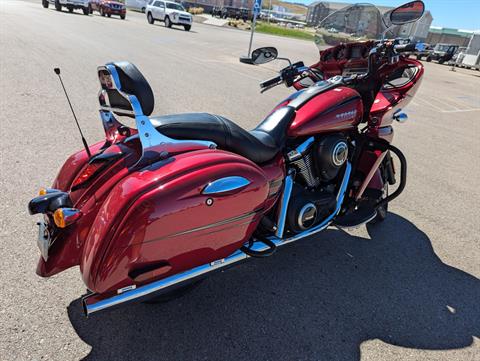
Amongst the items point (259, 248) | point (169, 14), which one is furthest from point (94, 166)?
point (169, 14)

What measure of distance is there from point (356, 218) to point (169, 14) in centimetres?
2585

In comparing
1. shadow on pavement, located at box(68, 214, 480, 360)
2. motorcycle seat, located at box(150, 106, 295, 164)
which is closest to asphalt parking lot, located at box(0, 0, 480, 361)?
shadow on pavement, located at box(68, 214, 480, 360)

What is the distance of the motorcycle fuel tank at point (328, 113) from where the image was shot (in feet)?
8.11

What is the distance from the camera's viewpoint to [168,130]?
6.14 ft

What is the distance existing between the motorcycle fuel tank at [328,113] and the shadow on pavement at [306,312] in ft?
3.66

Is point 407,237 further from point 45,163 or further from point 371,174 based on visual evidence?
point 45,163

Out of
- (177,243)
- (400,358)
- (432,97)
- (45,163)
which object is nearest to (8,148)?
(45,163)

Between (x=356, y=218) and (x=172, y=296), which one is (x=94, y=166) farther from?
(x=356, y=218)

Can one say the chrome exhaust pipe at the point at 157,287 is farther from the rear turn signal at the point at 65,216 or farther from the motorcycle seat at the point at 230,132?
the motorcycle seat at the point at 230,132

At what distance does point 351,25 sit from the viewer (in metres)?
3.46

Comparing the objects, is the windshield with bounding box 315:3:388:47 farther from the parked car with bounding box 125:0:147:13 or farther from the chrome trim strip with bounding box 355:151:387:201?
the parked car with bounding box 125:0:147:13

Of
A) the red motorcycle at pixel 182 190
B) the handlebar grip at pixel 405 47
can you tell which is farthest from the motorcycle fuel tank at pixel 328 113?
the handlebar grip at pixel 405 47

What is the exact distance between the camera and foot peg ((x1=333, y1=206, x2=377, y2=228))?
2984 mm

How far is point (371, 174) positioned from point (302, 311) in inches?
52.3
